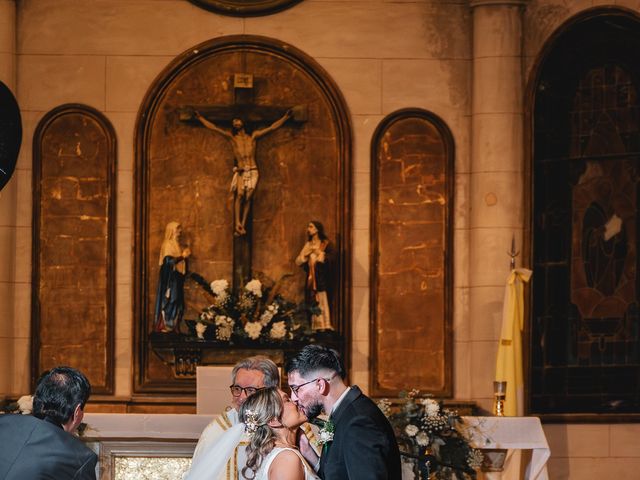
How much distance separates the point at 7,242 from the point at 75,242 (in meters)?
0.68

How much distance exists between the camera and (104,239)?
45.5ft

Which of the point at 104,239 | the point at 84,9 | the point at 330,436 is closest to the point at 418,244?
the point at 104,239

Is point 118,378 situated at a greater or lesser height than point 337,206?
lesser

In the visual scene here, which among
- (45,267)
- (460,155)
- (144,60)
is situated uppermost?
(144,60)

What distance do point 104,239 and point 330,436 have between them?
7751 millimetres

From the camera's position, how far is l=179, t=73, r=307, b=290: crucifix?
44.9 feet

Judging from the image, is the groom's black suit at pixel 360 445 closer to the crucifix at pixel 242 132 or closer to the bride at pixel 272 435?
the bride at pixel 272 435

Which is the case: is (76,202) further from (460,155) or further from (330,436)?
(330,436)

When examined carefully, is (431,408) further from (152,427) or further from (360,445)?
(360,445)

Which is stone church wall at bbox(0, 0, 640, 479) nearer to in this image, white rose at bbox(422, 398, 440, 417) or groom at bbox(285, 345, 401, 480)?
white rose at bbox(422, 398, 440, 417)

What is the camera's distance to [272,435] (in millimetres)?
6527

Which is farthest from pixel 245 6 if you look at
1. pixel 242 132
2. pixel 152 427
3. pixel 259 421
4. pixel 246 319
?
pixel 259 421

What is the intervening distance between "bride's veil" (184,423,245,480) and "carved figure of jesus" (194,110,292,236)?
19.8ft

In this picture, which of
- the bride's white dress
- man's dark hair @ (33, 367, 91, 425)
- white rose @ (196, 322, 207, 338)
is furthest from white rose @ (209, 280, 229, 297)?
man's dark hair @ (33, 367, 91, 425)
